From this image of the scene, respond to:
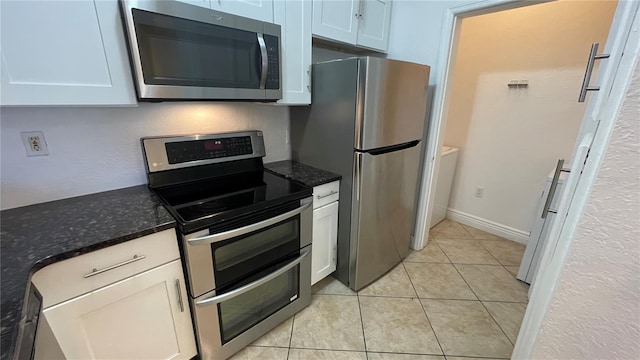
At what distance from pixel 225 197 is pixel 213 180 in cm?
32

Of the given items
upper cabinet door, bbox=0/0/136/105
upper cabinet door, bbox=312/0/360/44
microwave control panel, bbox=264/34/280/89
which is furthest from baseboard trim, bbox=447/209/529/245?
upper cabinet door, bbox=0/0/136/105

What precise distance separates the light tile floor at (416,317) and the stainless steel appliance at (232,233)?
0.51 ft

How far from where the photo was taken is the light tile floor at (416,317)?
1503mm

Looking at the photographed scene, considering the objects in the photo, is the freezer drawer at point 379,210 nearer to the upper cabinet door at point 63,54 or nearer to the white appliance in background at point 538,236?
the white appliance in background at point 538,236

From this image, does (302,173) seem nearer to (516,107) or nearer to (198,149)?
(198,149)

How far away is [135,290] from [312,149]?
1.28 metres

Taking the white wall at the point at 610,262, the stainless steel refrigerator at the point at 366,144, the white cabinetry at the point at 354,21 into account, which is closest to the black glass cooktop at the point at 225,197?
the stainless steel refrigerator at the point at 366,144

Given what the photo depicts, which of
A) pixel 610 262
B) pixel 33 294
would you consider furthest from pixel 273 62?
pixel 610 262

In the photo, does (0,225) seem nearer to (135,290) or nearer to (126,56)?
(135,290)

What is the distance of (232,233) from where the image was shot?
119 centimetres

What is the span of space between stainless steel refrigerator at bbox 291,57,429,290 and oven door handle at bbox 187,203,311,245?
43cm

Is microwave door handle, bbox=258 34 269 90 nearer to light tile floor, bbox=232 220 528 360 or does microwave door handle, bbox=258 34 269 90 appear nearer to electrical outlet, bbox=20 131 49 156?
electrical outlet, bbox=20 131 49 156

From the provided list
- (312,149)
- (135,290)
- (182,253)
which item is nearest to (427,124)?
Answer: (312,149)

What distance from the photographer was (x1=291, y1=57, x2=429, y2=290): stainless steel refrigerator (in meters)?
1.51
